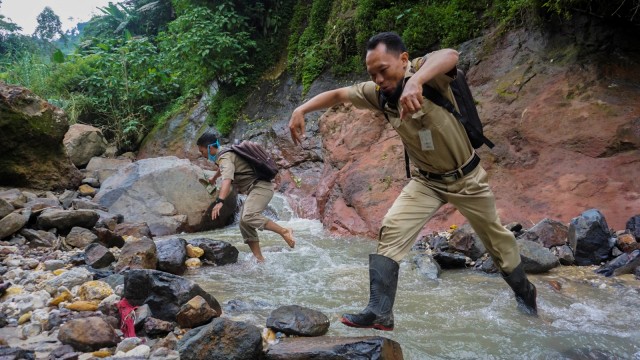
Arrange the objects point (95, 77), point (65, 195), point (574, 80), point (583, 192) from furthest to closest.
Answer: point (95, 77) < point (65, 195) < point (574, 80) < point (583, 192)

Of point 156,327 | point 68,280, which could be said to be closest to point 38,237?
point 68,280

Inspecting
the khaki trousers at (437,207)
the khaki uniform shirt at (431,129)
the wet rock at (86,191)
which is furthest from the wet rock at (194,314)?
the wet rock at (86,191)

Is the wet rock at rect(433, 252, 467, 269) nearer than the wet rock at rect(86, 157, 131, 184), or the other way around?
the wet rock at rect(433, 252, 467, 269)

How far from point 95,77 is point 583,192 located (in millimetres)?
15265

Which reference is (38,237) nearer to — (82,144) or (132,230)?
(132,230)

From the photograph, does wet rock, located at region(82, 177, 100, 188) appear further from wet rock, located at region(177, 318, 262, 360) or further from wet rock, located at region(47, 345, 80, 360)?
wet rock, located at region(177, 318, 262, 360)

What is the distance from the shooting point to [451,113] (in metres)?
2.98

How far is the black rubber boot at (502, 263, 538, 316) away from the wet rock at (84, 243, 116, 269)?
148 inches

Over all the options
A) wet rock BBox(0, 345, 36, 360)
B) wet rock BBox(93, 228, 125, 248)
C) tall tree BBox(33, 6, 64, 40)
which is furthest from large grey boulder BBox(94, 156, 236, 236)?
tall tree BBox(33, 6, 64, 40)

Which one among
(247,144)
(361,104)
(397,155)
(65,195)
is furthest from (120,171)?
(361,104)

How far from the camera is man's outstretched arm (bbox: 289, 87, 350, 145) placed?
10.0 ft

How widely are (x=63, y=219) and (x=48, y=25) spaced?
36.0 metres

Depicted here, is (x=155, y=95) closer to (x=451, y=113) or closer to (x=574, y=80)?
(x=574, y=80)

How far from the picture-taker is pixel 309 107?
3.12 metres
